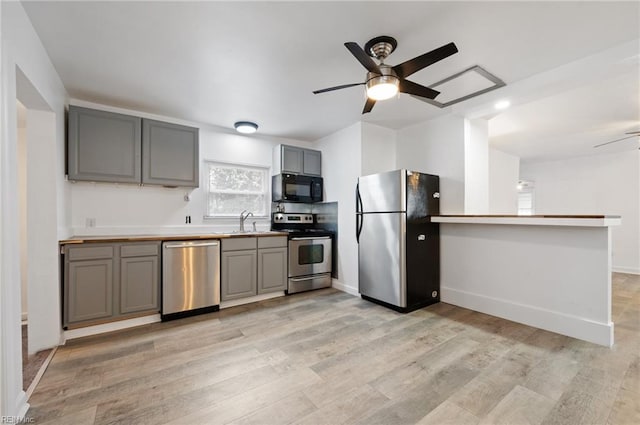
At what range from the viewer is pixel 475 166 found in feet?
11.3

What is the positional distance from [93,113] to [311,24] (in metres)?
2.57

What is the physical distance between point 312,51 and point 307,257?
267 cm

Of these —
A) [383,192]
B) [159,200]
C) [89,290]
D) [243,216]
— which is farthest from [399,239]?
[89,290]

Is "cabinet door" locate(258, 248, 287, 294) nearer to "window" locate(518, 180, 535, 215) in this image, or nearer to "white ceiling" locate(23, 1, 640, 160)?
"white ceiling" locate(23, 1, 640, 160)

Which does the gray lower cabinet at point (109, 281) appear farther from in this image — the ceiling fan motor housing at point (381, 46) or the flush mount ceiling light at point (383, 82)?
the ceiling fan motor housing at point (381, 46)

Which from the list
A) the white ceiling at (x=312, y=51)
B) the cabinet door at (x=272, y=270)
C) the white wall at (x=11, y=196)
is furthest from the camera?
the cabinet door at (x=272, y=270)

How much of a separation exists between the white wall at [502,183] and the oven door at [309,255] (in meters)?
3.28

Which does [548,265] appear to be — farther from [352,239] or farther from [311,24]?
[311,24]

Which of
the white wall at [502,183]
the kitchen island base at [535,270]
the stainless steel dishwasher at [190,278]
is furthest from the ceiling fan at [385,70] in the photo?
the white wall at [502,183]

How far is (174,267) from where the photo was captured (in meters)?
2.94

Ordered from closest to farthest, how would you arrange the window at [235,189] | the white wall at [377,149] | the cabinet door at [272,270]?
the cabinet door at [272,270]
the white wall at [377,149]
the window at [235,189]

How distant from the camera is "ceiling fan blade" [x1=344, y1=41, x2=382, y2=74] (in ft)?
5.47

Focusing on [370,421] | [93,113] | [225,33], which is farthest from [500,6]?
[93,113]

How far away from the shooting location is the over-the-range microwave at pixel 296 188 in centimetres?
413
